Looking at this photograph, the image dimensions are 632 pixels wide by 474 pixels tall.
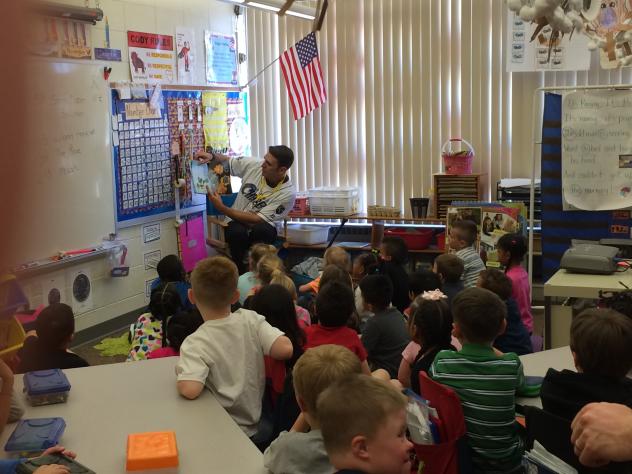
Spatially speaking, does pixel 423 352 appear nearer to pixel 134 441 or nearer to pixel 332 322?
pixel 332 322

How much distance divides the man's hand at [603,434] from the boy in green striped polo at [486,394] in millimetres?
822

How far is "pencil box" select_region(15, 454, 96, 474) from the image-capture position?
5.49 feet

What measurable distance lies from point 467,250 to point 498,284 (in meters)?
1.33

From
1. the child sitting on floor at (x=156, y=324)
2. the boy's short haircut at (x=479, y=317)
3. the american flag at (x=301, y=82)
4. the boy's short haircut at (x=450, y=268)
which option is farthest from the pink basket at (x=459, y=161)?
the boy's short haircut at (x=479, y=317)

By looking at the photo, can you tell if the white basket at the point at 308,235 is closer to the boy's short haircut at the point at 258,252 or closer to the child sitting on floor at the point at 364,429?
the boy's short haircut at the point at 258,252

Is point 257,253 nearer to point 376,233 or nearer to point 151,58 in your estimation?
point 151,58

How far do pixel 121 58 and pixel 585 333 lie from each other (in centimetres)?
460

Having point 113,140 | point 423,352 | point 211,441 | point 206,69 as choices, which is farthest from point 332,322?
point 206,69

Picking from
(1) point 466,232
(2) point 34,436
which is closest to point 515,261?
(1) point 466,232

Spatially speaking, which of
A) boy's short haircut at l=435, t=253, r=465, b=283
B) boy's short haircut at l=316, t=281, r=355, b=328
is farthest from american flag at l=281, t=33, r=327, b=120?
boy's short haircut at l=316, t=281, r=355, b=328

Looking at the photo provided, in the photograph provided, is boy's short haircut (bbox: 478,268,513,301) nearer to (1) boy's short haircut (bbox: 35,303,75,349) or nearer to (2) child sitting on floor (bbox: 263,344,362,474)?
(2) child sitting on floor (bbox: 263,344,362,474)

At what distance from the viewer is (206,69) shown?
7016 mm

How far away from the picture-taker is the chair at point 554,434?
1.92 metres

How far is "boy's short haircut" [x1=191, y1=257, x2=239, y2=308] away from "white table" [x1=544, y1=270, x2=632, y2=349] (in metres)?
1.86
